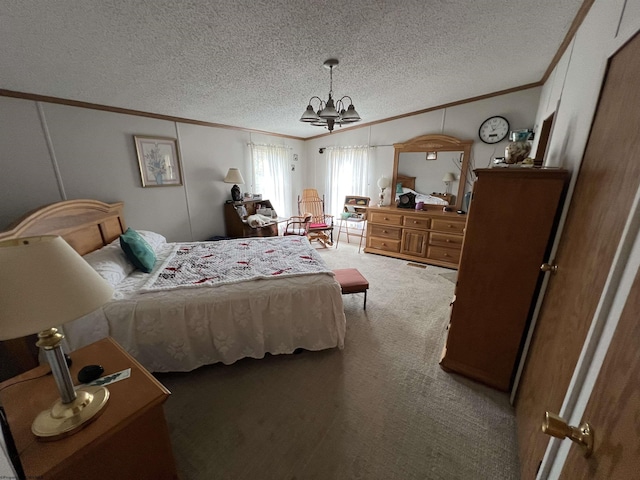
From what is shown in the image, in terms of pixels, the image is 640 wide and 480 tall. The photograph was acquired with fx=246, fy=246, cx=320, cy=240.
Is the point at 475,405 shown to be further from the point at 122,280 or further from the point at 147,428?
the point at 122,280

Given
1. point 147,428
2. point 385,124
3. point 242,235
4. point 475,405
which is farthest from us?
point 385,124

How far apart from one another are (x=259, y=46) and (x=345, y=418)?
2652mm

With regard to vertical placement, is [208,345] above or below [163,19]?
below

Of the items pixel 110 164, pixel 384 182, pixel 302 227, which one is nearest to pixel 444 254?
pixel 384 182

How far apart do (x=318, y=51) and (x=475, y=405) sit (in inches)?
111

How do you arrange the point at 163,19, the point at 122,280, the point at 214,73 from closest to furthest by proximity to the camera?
the point at 163,19 → the point at 122,280 → the point at 214,73

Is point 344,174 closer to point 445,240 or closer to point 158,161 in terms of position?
point 445,240

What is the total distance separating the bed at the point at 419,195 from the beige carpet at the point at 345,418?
98.0 inches

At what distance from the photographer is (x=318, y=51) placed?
1.99 metres

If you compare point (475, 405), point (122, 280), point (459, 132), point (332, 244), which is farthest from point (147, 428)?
point (459, 132)

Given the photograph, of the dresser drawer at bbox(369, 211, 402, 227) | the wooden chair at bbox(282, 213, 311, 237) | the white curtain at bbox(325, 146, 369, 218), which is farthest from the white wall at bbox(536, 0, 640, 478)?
the wooden chair at bbox(282, 213, 311, 237)

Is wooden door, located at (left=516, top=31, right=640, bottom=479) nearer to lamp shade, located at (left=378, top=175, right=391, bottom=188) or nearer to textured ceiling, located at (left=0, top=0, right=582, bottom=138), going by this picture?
textured ceiling, located at (left=0, top=0, right=582, bottom=138)

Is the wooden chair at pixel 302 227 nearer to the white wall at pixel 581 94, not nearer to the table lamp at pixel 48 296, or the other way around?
the white wall at pixel 581 94

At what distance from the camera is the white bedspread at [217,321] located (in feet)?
5.44
